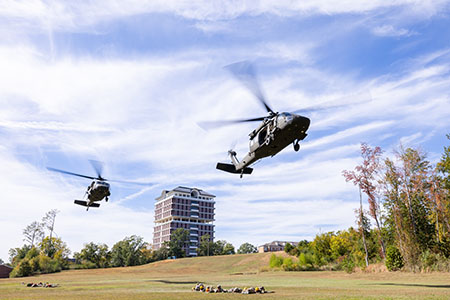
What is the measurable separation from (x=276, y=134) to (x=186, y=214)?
492 feet

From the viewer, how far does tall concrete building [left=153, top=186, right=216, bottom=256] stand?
162m

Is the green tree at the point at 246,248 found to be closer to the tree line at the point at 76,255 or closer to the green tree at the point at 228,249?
the green tree at the point at 228,249

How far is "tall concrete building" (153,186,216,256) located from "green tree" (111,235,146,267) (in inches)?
2788

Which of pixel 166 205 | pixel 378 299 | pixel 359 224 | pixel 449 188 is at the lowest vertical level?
pixel 378 299

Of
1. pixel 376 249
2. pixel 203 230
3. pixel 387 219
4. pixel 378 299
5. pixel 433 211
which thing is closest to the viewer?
pixel 378 299

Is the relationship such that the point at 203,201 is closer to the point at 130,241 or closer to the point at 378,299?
the point at 130,241

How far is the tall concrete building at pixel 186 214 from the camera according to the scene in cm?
16162

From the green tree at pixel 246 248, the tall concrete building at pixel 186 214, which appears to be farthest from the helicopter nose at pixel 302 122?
the tall concrete building at pixel 186 214

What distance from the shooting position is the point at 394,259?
37.2m

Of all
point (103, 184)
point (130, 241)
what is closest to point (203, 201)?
point (130, 241)

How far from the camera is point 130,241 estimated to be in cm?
8612

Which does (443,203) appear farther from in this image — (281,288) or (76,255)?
(76,255)

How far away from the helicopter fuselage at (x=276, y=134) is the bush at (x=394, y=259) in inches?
937

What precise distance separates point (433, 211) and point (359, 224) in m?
9.69
